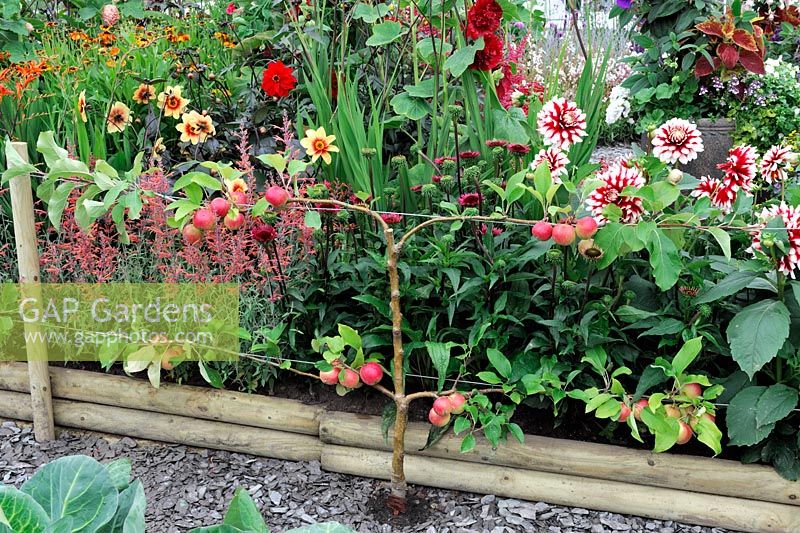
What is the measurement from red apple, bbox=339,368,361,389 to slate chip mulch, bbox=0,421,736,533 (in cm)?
37

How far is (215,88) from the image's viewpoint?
322 cm

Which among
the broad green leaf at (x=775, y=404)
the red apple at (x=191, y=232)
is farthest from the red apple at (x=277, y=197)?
the broad green leaf at (x=775, y=404)

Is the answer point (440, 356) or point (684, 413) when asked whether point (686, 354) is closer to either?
point (684, 413)

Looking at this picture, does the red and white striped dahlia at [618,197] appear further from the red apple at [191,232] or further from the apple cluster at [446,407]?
the red apple at [191,232]

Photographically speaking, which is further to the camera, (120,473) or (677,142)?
(677,142)

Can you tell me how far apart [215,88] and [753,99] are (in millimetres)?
2477

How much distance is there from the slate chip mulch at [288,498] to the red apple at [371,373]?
1.25 ft

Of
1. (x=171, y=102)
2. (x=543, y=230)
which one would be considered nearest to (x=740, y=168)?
(x=543, y=230)

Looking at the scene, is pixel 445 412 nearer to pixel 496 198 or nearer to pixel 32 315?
pixel 496 198

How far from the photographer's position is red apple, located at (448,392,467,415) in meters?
1.97

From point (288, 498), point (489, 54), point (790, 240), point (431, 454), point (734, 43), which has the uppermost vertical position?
point (734, 43)

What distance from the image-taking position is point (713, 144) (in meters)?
3.71

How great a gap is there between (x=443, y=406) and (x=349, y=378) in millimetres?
267

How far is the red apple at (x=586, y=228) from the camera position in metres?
1.83
